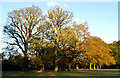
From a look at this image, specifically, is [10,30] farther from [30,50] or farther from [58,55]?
[58,55]

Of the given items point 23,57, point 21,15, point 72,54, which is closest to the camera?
point 23,57

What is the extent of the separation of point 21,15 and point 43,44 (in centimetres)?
873

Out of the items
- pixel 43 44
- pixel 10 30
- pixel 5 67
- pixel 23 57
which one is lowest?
pixel 5 67

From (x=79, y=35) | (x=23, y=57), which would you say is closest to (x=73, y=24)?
(x=79, y=35)

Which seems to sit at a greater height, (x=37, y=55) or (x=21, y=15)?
(x=21, y=15)

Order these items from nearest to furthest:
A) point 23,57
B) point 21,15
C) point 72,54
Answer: point 23,57, point 21,15, point 72,54

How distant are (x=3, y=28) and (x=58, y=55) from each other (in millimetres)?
14785

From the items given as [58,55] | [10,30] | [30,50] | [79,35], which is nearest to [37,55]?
[30,50]

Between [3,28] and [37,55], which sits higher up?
[3,28]

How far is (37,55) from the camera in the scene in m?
36.0

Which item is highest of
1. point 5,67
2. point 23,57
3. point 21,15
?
point 21,15

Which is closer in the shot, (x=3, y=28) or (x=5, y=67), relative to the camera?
(x=3, y=28)

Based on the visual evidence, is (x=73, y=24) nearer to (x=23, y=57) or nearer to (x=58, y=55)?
(x=58, y=55)

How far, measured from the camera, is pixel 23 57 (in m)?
33.0
